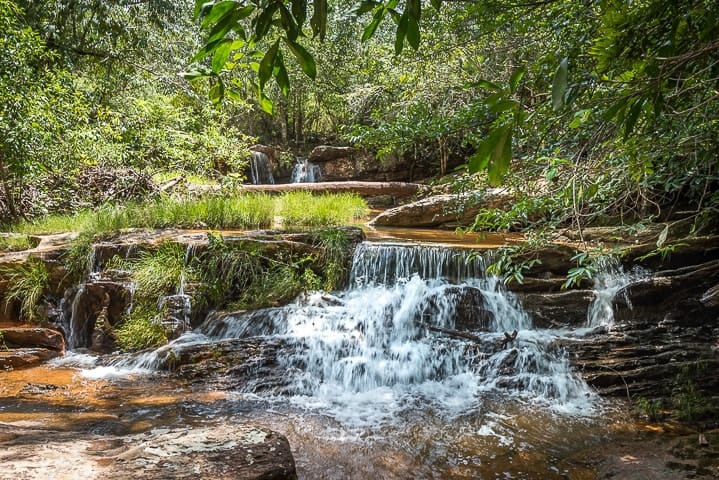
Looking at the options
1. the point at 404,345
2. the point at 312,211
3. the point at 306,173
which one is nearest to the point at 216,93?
the point at 404,345

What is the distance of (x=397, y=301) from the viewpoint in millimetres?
5852

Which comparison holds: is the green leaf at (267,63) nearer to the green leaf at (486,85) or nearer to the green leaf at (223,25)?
the green leaf at (223,25)

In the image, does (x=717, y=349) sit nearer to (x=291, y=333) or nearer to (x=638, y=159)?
(x=638, y=159)

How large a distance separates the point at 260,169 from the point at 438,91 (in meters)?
10.1

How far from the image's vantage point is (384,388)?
15.0ft

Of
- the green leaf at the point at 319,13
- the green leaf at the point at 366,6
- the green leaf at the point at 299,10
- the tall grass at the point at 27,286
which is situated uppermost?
the green leaf at the point at 366,6

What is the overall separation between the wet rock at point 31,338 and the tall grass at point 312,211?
161 inches

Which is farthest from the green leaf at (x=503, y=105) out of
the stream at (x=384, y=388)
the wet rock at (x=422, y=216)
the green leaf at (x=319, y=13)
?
the wet rock at (x=422, y=216)

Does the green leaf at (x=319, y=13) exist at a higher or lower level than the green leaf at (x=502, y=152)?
higher


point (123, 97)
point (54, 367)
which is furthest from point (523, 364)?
point (123, 97)

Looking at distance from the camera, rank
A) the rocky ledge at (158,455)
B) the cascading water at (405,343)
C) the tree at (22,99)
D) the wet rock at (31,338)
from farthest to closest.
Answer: the tree at (22,99), the wet rock at (31,338), the cascading water at (405,343), the rocky ledge at (158,455)

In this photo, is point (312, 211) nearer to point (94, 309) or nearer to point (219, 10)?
point (94, 309)

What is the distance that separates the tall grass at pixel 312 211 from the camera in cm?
851

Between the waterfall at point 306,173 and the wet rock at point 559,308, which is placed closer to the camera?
the wet rock at point 559,308
